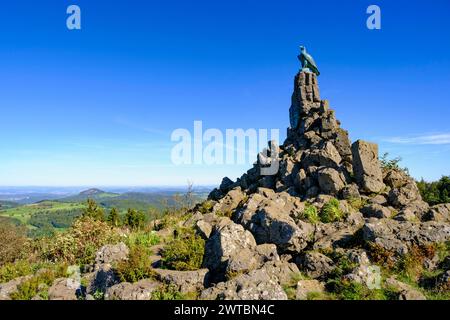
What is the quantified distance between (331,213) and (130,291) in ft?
45.3

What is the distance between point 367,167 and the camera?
24.8 m

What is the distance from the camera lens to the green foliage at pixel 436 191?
24344 millimetres

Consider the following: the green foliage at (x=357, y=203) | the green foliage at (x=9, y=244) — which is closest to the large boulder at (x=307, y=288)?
the green foliage at (x=357, y=203)

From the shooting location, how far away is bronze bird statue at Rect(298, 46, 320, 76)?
1357 inches

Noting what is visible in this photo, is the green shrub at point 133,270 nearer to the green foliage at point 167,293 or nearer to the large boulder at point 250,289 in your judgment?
the green foliage at point 167,293

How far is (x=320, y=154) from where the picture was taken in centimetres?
2795

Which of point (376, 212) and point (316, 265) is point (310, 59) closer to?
point (376, 212)

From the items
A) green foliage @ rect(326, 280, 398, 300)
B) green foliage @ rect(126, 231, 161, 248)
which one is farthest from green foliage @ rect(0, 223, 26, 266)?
green foliage @ rect(326, 280, 398, 300)

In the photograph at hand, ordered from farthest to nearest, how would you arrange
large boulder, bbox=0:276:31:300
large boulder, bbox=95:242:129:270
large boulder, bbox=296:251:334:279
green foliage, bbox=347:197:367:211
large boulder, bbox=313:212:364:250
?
green foliage, bbox=347:197:367:211, large boulder, bbox=313:212:364:250, large boulder, bbox=95:242:129:270, large boulder, bbox=296:251:334:279, large boulder, bbox=0:276:31:300

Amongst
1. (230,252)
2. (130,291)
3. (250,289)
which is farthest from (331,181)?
(130,291)

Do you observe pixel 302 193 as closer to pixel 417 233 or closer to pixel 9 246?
pixel 417 233

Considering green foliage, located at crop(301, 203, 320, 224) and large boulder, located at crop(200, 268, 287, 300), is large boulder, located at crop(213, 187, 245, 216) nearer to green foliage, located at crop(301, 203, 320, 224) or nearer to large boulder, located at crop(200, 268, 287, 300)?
green foliage, located at crop(301, 203, 320, 224)

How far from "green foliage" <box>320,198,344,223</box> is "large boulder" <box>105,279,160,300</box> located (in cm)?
1220

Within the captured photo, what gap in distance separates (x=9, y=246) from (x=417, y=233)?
46.3 meters
